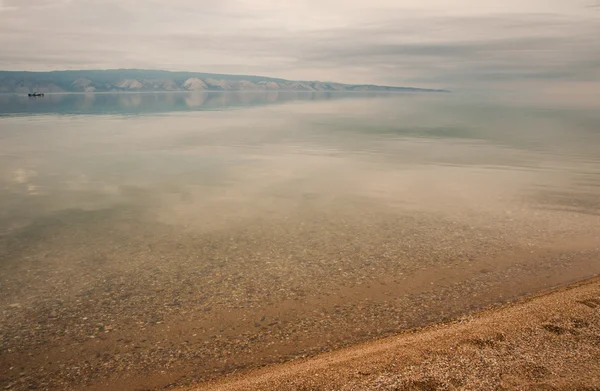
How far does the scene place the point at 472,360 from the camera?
838 centimetres

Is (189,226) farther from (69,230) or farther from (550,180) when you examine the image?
(550,180)

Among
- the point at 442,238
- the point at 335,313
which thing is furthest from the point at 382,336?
the point at 442,238

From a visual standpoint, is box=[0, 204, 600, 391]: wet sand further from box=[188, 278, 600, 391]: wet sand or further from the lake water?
box=[188, 278, 600, 391]: wet sand

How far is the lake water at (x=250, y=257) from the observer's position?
10.5 m

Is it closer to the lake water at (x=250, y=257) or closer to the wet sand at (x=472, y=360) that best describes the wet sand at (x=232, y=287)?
the lake water at (x=250, y=257)

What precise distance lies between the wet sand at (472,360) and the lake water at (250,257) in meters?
1.30

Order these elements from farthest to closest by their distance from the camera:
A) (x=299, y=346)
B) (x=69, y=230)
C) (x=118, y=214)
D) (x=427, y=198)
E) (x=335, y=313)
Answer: (x=427, y=198) < (x=118, y=214) < (x=69, y=230) < (x=335, y=313) < (x=299, y=346)

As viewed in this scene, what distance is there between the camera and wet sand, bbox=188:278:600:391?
767 centimetres

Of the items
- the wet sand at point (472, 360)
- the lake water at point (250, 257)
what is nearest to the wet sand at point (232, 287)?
the lake water at point (250, 257)

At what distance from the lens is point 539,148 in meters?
47.2

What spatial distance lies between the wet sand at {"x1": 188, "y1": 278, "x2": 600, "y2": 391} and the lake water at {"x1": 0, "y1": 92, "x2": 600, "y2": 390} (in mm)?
1301

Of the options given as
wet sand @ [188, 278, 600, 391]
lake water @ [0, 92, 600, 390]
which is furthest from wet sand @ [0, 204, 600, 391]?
wet sand @ [188, 278, 600, 391]

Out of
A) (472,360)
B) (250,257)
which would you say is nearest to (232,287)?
(250,257)

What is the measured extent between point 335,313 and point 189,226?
9827 mm
